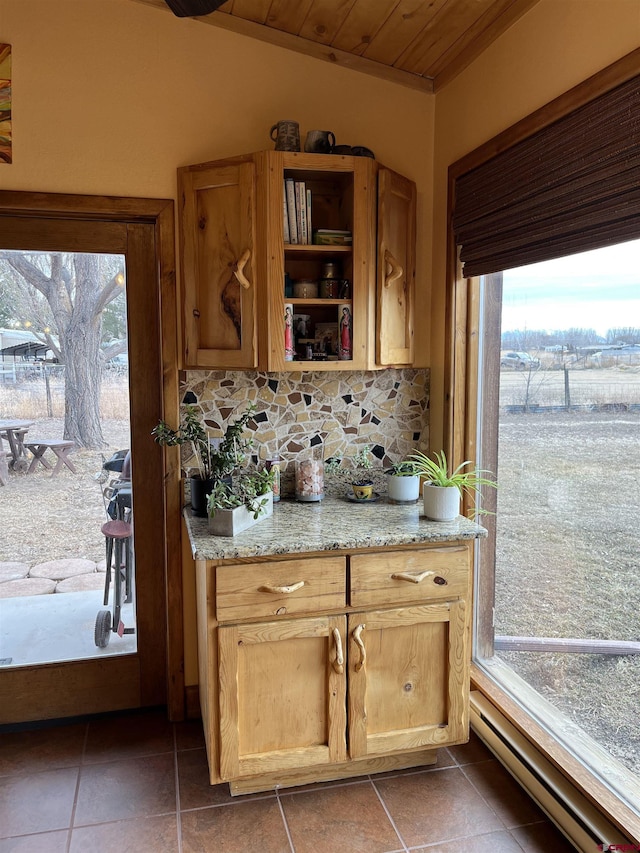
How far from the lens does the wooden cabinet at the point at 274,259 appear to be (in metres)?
2.27

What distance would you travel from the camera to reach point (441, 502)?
2.27 meters

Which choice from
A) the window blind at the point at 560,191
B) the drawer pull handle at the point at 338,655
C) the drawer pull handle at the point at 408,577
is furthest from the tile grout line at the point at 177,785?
the window blind at the point at 560,191

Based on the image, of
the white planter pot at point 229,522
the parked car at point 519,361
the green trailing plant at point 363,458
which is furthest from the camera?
the green trailing plant at point 363,458

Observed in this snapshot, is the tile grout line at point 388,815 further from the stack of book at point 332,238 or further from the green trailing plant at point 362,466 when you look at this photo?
the stack of book at point 332,238

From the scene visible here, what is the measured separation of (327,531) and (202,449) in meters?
0.61

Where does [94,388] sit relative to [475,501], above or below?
above

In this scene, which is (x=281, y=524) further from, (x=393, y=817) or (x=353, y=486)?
(x=393, y=817)

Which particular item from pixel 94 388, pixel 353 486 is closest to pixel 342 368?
pixel 353 486

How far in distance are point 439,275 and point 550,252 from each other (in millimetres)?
751

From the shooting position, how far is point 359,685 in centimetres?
214

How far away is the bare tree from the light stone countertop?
0.58 metres

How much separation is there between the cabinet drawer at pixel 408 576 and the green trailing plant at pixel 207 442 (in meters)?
0.56

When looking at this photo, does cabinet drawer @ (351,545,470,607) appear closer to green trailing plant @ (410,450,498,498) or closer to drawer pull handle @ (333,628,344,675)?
drawer pull handle @ (333,628,344,675)

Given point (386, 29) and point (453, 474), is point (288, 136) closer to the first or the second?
point (386, 29)
